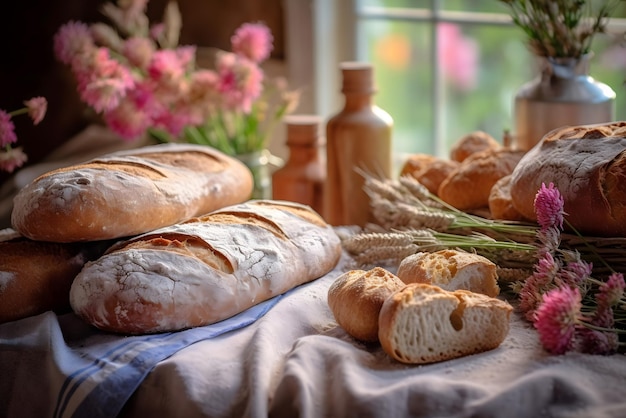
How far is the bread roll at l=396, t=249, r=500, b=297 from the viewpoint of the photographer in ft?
4.31

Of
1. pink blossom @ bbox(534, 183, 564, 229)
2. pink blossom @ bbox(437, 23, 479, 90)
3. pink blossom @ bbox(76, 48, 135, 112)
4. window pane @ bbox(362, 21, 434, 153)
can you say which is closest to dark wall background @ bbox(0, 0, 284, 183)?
window pane @ bbox(362, 21, 434, 153)

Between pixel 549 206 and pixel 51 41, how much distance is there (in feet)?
6.07

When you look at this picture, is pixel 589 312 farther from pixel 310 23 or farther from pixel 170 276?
pixel 310 23

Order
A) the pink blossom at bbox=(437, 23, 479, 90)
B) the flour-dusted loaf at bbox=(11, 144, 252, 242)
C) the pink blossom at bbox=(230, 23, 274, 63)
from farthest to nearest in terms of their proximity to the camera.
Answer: the pink blossom at bbox=(437, 23, 479, 90) → the pink blossom at bbox=(230, 23, 274, 63) → the flour-dusted loaf at bbox=(11, 144, 252, 242)

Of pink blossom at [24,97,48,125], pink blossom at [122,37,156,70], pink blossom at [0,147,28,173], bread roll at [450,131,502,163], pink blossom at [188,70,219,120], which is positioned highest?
pink blossom at [122,37,156,70]

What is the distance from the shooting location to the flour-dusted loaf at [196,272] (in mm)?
1276

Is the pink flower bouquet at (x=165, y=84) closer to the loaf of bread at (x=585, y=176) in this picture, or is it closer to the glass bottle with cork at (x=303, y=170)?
the glass bottle with cork at (x=303, y=170)

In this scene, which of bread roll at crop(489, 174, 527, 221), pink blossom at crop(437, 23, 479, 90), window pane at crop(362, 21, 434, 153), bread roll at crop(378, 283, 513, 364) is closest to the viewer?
bread roll at crop(378, 283, 513, 364)

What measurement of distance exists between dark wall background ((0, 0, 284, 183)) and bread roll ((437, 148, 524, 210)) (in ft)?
3.48

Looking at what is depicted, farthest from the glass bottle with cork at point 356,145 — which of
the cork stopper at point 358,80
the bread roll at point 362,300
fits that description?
the bread roll at point 362,300

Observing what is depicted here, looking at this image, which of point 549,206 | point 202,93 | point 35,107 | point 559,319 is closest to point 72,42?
point 202,93

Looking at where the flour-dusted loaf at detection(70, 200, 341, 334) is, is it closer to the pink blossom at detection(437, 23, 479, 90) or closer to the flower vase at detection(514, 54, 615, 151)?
the flower vase at detection(514, 54, 615, 151)

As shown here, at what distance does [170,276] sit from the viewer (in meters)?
1.29

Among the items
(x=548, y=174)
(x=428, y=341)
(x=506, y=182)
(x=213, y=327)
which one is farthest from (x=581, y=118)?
(x=213, y=327)
